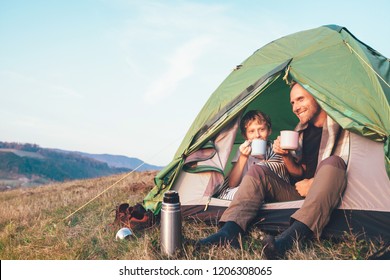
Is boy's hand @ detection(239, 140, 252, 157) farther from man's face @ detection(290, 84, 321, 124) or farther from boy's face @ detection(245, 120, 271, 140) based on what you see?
man's face @ detection(290, 84, 321, 124)

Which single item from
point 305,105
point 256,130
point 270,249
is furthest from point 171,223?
point 305,105

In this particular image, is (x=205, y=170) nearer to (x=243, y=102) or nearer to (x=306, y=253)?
(x=243, y=102)

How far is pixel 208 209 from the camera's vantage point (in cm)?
376

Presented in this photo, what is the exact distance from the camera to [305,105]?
3740 mm

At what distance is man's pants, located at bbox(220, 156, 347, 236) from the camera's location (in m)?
2.88

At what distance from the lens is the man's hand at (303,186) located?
3379 mm

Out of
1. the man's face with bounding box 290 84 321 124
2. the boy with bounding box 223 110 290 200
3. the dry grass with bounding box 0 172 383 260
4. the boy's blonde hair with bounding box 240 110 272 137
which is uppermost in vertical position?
the man's face with bounding box 290 84 321 124

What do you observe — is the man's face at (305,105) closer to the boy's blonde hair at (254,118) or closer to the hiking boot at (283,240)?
the boy's blonde hair at (254,118)

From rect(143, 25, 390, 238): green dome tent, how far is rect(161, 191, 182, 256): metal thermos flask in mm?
1007

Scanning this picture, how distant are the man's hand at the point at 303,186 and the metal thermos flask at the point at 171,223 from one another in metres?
1.29

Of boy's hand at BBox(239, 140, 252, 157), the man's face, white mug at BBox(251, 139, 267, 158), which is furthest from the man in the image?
boy's hand at BBox(239, 140, 252, 157)

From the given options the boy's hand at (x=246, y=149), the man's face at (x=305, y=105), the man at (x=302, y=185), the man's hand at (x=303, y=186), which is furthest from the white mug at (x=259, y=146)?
the man's face at (x=305, y=105)

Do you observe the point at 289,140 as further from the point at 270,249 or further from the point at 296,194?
the point at 270,249
